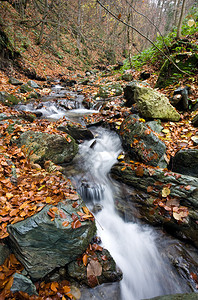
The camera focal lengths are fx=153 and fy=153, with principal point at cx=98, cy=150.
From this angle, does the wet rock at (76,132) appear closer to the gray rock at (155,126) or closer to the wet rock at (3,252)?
the gray rock at (155,126)

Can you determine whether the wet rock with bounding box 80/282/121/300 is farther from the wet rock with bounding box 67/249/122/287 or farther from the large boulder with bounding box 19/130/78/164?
the large boulder with bounding box 19/130/78/164

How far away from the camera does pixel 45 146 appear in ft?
14.2

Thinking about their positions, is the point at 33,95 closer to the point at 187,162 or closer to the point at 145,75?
the point at 145,75

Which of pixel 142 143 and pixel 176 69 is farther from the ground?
pixel 176 69

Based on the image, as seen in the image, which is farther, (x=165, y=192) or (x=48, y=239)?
(x=165, y=192)

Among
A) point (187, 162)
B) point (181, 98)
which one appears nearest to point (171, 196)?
point (187, 162)

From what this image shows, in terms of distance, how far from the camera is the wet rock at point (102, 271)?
251 centimetres

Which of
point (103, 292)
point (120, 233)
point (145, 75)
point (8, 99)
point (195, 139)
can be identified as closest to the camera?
point (103, 292)

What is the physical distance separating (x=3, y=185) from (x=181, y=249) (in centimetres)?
371

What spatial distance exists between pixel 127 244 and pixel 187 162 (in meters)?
2.36

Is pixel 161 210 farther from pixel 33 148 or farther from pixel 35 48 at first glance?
pixel 35 48

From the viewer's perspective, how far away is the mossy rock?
238 inches

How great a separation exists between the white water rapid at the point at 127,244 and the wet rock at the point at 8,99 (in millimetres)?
4858

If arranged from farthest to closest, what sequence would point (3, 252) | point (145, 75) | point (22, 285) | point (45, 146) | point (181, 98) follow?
point (145, 75) < point (181, 98) < point (45, 146) < point (3, 252) < point (22, 285)
